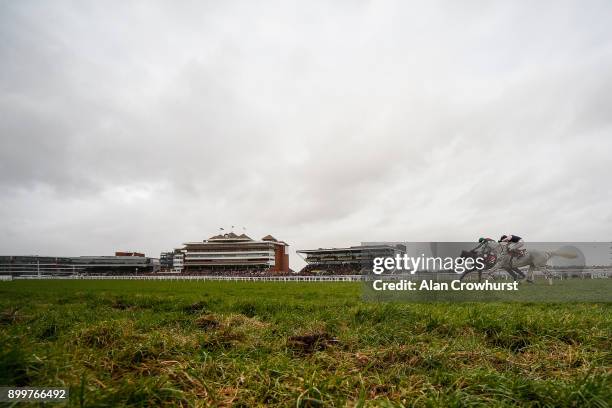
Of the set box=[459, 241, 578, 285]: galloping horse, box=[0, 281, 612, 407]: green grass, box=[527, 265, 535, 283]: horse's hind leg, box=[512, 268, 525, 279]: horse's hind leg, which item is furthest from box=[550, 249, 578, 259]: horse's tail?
box=[0, 281, 612, 407]: green grass

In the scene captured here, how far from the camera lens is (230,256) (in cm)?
11938

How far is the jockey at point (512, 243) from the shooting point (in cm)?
1839

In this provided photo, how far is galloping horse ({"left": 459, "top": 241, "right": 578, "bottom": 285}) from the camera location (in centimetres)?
1731

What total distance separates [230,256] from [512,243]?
110 metres

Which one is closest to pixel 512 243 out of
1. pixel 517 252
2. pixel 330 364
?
pixel 517 252

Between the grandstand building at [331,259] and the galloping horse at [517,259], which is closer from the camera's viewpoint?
the galloping horse at [517,259]

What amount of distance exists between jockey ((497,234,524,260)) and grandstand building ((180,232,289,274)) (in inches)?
4015

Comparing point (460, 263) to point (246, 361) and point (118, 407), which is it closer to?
point (246, 361)

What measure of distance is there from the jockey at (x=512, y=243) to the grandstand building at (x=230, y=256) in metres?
102

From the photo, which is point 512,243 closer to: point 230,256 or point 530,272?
point 530,272

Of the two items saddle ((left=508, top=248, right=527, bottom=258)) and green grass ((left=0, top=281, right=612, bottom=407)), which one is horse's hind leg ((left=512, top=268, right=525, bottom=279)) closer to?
saddle ((left=508, top=248, right=527, bottom=258))

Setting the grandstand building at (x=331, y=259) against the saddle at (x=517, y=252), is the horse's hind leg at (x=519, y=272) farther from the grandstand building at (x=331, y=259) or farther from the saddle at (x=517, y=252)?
the grandstand building at (x=331, y=259)

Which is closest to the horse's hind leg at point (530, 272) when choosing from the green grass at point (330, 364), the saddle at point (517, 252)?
the saddle at point (517, 252)

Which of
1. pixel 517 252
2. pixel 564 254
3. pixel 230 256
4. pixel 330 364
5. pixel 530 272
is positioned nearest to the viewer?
pixel 330 364
